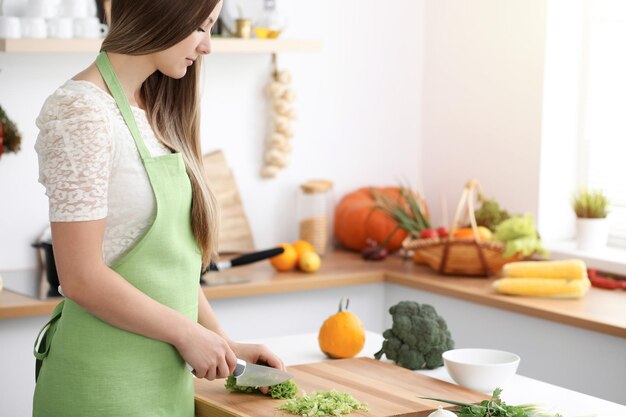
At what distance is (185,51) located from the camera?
157cm

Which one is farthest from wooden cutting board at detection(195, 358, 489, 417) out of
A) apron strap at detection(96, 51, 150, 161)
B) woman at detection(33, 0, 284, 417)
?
apron strap at detection(96, 51, 150, 161)

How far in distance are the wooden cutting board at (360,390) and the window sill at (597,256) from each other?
4.56 feet

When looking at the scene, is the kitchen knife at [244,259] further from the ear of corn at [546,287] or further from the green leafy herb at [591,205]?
the green leafy herb at [591,205]

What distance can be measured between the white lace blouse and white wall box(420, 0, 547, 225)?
2209 mm

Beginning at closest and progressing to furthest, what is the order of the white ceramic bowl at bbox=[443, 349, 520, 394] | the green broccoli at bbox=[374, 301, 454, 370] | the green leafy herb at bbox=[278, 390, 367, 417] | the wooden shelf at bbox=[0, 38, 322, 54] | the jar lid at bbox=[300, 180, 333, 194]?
1. the green leafy herb at bbox=[278, 390, 367, 417]
2. the white ceramic bowl at bbox=[443, 349, 520, 394]
3. the green broccoli at bbox=[374, 301, 454, 370]
4. the wooden shelf at bbox=[0, 38, 322, 54]
5. the jar lid at bbox=[300, 180, 333, 194]

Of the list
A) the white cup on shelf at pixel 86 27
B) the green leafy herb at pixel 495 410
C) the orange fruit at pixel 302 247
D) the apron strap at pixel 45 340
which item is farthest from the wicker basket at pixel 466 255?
the apron strap at pixel 45 340

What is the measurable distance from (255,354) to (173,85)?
0.51m

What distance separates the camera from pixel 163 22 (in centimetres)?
151

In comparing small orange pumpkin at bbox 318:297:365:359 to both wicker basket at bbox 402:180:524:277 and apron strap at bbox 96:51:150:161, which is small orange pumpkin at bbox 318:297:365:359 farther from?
wicker basket at bbox 402:180:524:277

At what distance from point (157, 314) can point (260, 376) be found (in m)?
0.29

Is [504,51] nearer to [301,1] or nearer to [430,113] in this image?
[430,113]

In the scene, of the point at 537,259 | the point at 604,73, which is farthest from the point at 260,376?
the point at 604,73

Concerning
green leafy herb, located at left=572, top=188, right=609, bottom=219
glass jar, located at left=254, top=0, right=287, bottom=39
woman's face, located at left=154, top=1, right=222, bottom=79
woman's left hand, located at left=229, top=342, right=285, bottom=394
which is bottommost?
woman's left hand, located at left=229, top=342, right=285, bottom=394

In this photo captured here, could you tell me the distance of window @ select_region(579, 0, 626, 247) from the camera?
342cm
